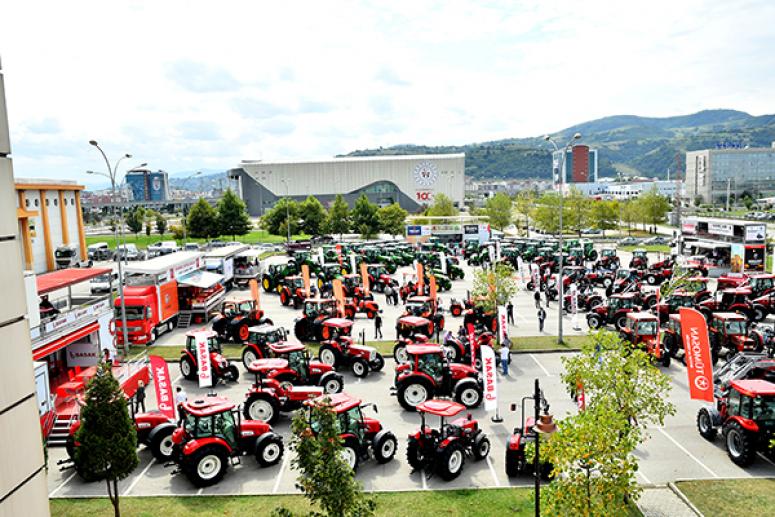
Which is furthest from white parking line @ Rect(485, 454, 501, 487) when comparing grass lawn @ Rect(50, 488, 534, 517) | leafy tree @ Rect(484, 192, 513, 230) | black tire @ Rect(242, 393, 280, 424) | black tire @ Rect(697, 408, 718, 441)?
leafy tree @ Rect(484, 192, 513, 230)

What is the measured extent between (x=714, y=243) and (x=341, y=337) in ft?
107

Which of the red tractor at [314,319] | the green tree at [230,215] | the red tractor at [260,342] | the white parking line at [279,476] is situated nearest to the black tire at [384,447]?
the white parking line at [279,476]

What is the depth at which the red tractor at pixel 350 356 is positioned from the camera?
18625mm

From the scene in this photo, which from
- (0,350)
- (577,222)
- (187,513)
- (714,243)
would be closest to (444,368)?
(187,513)

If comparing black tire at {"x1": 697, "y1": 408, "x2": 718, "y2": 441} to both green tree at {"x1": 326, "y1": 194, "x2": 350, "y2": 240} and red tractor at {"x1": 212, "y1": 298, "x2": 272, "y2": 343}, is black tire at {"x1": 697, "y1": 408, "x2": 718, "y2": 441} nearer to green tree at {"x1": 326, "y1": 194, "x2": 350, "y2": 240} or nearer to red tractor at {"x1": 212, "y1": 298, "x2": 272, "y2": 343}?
red tractor at {"x1": 212, "y1": 298, "x2": 272, "y2": 343}

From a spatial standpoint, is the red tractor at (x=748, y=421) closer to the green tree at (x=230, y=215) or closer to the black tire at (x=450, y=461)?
the black tire at (x=450, y=461)

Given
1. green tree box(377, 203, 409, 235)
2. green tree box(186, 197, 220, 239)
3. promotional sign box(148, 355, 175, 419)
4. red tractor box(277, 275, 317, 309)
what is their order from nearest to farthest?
promotional sign box(148, 355, 175, 419) → red tractor box(277, 275, 317, 309) → green tree box(186, 197, 220, 239) → green tree box(377, 203, 409, 235)

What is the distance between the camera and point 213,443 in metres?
11.7

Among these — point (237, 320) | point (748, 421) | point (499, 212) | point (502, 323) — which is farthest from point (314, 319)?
point (499, 212)

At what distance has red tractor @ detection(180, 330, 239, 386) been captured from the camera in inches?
713

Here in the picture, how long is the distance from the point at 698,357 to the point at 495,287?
9.54 meters

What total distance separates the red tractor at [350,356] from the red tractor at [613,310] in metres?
10.4

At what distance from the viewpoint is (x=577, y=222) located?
70.1 m

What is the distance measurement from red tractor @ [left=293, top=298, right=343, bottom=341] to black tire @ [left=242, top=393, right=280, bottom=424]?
286 inches
